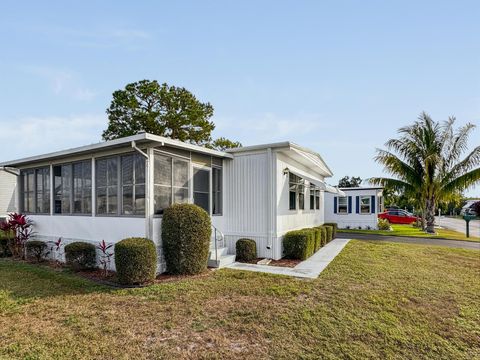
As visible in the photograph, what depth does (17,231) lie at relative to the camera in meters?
10.8

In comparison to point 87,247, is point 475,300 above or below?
below

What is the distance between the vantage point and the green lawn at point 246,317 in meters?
3.99

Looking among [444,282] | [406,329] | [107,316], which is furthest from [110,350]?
[444,282]

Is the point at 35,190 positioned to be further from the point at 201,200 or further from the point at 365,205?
the point at 365,205

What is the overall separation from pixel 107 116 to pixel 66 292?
2397 cm

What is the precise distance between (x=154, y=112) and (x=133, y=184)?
800 inches

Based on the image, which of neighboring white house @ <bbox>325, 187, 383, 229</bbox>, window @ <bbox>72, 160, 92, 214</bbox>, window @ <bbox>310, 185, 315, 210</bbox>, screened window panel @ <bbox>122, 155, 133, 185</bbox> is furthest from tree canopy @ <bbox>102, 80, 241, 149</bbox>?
screened window panel @ <bbox>122, 155, 133, 185</bbox>

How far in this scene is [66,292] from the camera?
6395 millimetres

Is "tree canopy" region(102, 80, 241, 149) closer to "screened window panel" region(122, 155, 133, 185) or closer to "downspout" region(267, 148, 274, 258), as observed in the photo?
"screened window panel" region(122, 155, 133, 185)

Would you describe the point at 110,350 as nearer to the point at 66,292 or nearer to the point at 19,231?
the point at 66,292

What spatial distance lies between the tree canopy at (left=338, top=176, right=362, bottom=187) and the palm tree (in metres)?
32.1

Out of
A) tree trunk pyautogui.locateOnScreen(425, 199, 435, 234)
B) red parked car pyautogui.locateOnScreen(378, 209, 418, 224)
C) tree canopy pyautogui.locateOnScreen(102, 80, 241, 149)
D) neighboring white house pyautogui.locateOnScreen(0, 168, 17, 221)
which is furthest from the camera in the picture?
red parked car pyautogui.locateOnScreen(378, 209, 418, 224)

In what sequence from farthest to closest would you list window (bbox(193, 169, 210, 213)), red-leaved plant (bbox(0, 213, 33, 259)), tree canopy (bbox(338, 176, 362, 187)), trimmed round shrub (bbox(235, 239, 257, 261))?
tree canopy (bbox(338, 176, 362, 187))
red-leaved plant (bbox(0, 213, 33, 259))
trimmed round shrub (bbox(235, 239, 257, 261))
window (bbox(193, 169, 210, 213))

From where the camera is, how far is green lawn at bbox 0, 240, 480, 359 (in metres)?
3.99
